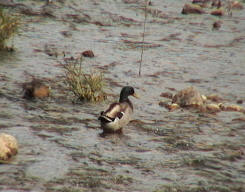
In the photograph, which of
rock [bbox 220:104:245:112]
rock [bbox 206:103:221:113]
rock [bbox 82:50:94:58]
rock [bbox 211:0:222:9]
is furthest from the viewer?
rock [bbox 211:0:222:9]

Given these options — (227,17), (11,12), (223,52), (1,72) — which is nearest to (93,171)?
(1,72)

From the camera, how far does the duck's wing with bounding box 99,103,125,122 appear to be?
9.54 m

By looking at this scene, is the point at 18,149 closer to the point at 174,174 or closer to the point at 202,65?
the point at 174,174

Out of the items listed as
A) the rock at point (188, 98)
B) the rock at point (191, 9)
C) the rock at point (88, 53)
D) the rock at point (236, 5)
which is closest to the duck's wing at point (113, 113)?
the rock at point (188, 98)

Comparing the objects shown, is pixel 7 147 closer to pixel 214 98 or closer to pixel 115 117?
pixel 115 117

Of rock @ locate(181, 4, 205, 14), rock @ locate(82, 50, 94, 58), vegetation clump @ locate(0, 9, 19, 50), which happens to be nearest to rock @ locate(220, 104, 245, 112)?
rock @ locate(82, 50, 94, 58)

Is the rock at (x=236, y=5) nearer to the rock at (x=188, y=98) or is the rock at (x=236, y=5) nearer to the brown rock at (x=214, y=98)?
the brown rock at (x=214, y=98)

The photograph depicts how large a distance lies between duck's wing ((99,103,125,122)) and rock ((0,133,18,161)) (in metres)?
1.75

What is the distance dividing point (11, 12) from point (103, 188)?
13.1m

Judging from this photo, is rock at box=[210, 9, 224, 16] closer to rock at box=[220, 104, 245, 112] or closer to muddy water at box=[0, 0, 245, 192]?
muddy water at box=[0, 0, 245, 192]

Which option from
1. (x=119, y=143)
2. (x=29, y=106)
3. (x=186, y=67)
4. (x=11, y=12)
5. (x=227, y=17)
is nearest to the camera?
(x=119, y=143)

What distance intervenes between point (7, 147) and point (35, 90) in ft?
11.6

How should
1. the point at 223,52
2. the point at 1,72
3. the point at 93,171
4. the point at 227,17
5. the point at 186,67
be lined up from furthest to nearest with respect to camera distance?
the point at 227,17 < the point at 223,52 < the point at 186,67 < the point at 1,72 < the point at 93,171

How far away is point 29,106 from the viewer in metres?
11.0
